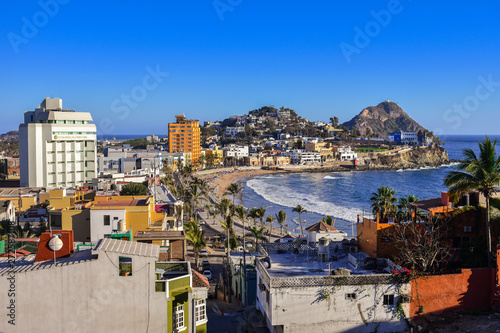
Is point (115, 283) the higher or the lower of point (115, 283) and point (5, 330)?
the higher

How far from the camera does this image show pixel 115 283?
10820 mm

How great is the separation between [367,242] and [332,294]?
3.93 metres

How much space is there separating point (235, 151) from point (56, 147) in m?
79.3

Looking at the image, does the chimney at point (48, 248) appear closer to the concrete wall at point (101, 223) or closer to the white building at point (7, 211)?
the concrete wall at point (101, 223)

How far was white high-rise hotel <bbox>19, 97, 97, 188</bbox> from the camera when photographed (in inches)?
2098

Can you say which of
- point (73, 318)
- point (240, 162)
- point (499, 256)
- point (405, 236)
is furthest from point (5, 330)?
point (240, 162)

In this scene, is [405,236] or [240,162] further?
[240,162]

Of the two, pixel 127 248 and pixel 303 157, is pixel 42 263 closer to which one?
pixel 127 248

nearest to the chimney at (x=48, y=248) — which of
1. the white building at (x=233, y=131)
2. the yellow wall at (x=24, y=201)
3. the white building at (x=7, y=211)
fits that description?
the white building at (x=7, y=211)

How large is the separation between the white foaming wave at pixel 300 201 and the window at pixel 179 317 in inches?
1467

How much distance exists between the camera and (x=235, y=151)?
132000mm

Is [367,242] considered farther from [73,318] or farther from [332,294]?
[73,318]

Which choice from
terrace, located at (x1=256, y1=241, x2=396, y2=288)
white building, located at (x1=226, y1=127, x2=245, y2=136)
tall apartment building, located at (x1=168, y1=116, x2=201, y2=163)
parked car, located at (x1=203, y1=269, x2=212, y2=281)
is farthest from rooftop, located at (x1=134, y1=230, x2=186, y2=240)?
white building, located at (x1=226, y1=127, x2=245, y2=136)

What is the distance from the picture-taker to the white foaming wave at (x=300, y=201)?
5324cm
